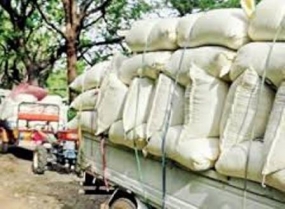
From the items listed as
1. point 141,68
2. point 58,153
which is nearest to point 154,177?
point 141,68

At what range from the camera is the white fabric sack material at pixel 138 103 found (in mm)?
5207

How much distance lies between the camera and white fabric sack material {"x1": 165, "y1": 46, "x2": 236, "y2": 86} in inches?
160

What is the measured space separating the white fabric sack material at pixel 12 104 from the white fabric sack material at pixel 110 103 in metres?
7.40

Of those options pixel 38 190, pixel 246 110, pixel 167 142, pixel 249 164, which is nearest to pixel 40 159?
pixel 38 190

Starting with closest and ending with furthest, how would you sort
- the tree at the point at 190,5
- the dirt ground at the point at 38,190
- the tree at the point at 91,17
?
the dirt ground at the point at 38,190 → the tree at the point at 91,17 → the tree at the point at 190,5

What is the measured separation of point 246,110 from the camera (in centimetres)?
377

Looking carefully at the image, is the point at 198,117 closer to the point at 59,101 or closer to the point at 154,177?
the point at 154,177

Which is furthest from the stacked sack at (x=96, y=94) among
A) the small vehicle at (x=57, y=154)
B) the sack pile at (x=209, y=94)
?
the small vehicle at (x=57, y=154)

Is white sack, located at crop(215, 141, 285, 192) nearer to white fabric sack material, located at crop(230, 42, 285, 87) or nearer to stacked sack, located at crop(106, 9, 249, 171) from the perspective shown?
stacked sack, located at crop(106, 9, 249, 171)

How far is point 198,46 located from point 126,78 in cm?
137

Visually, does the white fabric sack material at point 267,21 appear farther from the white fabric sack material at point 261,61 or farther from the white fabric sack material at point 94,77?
the white fabric sack material at point 94,77

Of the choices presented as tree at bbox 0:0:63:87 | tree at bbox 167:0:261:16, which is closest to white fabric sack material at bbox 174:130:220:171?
tree at bbox 167:0:261:16

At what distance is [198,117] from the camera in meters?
4.23

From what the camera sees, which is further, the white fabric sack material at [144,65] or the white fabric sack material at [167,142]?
the white fabric sack material at [144,65]
